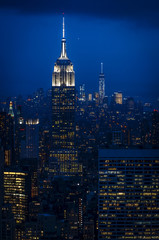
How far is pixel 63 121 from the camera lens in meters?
22.7

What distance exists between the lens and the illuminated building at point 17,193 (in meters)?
13.7

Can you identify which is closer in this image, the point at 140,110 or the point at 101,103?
the point at 140,110

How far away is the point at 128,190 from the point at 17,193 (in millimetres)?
3299

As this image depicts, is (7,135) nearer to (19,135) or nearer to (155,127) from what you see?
(19,135)

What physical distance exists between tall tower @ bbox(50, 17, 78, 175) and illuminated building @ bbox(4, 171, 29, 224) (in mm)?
2289

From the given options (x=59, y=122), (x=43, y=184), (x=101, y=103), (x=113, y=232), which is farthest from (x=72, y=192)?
(x=59, y=122)

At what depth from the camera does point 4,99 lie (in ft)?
44.3

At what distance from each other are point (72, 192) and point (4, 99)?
A: 2.68 metres

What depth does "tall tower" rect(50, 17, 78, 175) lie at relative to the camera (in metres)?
19.1

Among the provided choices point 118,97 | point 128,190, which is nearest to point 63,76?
point 118,97

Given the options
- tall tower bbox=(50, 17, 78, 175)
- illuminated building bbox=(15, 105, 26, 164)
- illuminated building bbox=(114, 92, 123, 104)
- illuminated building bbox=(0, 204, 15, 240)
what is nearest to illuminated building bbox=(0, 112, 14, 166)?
illuminated building bbox=(15, 105, 26, 164)

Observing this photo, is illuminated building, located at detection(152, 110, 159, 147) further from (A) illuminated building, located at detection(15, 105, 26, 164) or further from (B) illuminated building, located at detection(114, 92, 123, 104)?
(A) illuminated building, located at detection(15, 105, 26, 164)

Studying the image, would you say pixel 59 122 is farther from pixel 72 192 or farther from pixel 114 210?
pixel 114 210

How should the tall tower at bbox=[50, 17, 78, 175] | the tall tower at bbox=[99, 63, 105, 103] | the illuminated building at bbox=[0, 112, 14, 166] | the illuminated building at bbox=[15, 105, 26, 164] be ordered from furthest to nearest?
the tall tower at bbox=[50, 17, 78, 175] < the illuminated building at bbox=[15, 105, 26, 164] < the illuminated building at bbox=[0, 112, 14, 166] < the tall tower at bbox=[99, 63, 105, 103]
